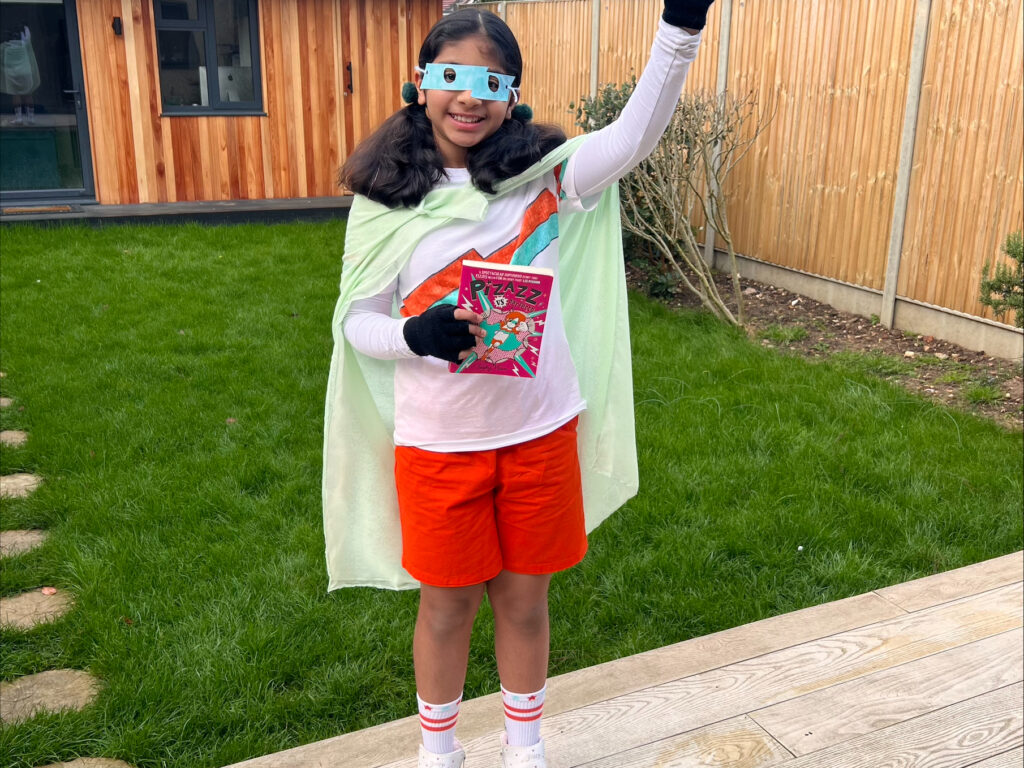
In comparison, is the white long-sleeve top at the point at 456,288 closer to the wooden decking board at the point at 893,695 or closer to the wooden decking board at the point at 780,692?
the wooden decking board at the point at 780,692

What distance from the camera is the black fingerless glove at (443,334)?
1.90 m

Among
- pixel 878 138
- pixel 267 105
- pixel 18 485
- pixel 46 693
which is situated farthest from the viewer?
pixel 267 105

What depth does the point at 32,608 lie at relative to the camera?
3262 millimetres

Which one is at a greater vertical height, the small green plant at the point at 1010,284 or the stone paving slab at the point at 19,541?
the small green plant at the point at 1010,284

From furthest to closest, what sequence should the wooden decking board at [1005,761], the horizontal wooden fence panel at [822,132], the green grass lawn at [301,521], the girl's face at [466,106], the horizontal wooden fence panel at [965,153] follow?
the horizontal wooden fence panel at [822,132] → the horizontal wooden fence panel at [965,153] → the green grass lawn at [301,521] → the wooden decking board at [1005,761] → the girl's face at [466,106]

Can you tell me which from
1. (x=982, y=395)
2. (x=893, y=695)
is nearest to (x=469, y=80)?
(x=893, y=695)

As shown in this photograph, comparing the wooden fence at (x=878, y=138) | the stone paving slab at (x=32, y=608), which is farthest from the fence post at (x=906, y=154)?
the stone paving slab at (x=32, y=608)

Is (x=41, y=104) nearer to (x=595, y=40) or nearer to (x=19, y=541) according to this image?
(x=595, y=40)

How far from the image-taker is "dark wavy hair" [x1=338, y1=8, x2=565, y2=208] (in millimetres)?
2018

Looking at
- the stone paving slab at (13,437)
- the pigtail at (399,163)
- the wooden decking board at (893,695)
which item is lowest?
the stone paving slab at (13,437)

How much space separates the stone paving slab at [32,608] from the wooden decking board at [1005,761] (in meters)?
2.71

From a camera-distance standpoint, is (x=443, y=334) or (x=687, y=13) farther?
(x=443, y=334)

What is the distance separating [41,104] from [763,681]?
393 inches

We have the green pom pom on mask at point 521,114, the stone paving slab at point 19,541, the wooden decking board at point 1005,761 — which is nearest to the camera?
the green pom pom on mask at point 521,114
